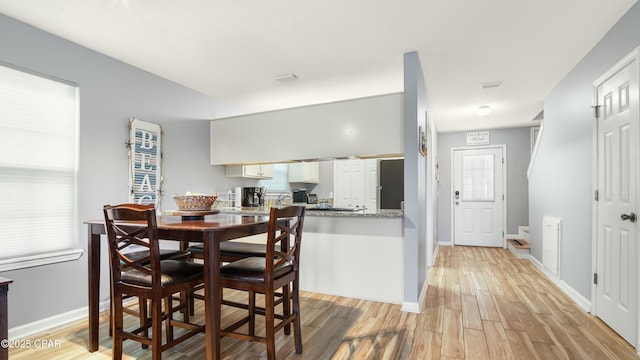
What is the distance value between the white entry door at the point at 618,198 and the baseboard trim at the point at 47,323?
4210mm

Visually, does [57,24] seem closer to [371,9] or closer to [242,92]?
[242,92]

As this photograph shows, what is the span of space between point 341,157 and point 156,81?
221cm

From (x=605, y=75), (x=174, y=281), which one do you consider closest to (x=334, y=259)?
(x=174, y=281)

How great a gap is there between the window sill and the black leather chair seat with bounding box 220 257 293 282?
166cm

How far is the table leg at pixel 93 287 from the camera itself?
7.16ft

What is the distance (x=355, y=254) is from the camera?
3.23 meters

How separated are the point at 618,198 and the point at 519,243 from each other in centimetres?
372

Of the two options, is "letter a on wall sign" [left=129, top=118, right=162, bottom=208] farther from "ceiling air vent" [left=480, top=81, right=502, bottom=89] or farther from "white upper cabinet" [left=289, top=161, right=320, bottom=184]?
"ceiling air vent" [left=480, top=81, right=502, bottom=89]

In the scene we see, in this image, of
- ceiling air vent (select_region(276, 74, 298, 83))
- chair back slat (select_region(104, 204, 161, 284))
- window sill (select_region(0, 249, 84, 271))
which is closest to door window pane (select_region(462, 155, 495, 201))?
ceiling air vent (select_region(276, 74, 298, 83))

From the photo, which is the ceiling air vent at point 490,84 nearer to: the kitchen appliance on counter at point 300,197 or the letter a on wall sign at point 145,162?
the kitchen appliance on counter at point 300,197

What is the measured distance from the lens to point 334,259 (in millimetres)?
3328

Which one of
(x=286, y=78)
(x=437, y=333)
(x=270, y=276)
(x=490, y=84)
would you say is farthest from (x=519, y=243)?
(x=270, y=276)

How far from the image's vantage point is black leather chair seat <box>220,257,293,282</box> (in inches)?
75.6

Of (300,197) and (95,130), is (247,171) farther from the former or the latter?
(95,130)
